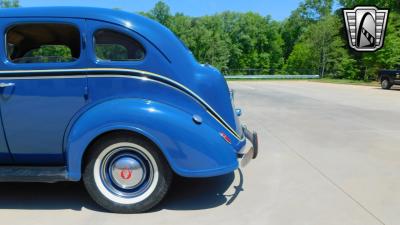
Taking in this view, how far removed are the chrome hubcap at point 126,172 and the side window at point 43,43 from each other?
3.62ft

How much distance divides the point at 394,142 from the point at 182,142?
5.54 m

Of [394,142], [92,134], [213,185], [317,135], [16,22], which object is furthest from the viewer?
[317,135]

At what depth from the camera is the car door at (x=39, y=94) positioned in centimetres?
430

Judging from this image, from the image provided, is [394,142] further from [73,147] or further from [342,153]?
[73,147]

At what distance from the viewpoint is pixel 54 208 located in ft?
14.6

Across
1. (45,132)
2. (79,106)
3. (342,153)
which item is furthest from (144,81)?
(342,153)

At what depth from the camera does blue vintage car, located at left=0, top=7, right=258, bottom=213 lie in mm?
4195

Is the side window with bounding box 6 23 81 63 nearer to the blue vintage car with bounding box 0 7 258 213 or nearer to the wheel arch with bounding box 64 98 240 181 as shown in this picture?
the blue vintage car with bounding box 0 7 258 213

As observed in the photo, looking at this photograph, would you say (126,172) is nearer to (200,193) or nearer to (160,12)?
(200,193)

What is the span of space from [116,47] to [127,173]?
4.25ft

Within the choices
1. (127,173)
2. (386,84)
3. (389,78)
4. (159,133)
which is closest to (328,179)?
(159,133)

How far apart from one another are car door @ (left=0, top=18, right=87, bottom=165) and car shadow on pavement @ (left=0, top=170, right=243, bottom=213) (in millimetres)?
460

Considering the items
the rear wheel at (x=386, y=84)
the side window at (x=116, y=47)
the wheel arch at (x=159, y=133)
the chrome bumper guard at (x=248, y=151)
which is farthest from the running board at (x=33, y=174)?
the rear wheel at (x=386, y=84)

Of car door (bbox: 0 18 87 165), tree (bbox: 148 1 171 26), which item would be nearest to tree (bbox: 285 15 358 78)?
tree (bbox: 148 1 171 26)
